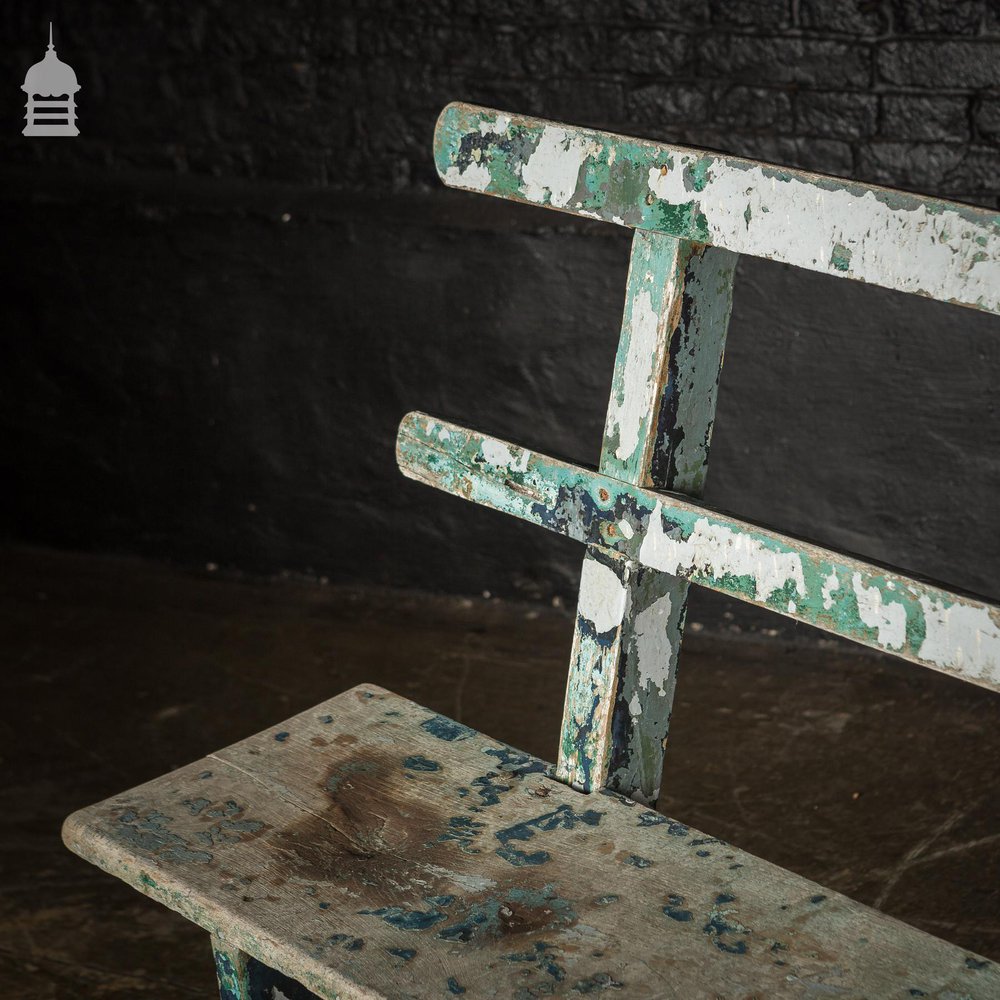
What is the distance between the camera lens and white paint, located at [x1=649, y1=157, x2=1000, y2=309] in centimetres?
113

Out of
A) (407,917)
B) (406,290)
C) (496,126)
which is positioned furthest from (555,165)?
(406,290)

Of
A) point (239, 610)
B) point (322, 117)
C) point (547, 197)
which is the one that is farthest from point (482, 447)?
point (239, 610)

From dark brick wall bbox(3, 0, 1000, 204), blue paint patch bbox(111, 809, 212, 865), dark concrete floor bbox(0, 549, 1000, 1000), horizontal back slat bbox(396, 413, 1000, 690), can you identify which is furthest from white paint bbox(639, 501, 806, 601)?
dark brick wall bbox(3, 0, 1000, 204)

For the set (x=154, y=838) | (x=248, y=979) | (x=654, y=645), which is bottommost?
(x=248, y=979)

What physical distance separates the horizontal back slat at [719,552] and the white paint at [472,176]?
0.76 feet

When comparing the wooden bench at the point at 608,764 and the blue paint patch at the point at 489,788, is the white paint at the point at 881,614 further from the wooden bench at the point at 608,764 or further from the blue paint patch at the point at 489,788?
the blue paint patch at the point at 489,788

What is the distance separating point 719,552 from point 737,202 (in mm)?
298

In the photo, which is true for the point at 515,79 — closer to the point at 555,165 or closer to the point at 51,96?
the point at 51,96

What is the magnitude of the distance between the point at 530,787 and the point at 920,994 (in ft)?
1.37

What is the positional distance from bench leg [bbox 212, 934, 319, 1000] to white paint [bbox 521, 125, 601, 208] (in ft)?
2.40

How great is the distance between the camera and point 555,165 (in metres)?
1.38

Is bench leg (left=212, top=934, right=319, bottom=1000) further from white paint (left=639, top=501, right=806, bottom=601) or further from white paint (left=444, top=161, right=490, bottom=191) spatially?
white paint (left=444, top=161, right=490, bottom=191)

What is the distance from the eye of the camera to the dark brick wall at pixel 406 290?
275 centimetres

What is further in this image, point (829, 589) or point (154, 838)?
point (154, 838)
